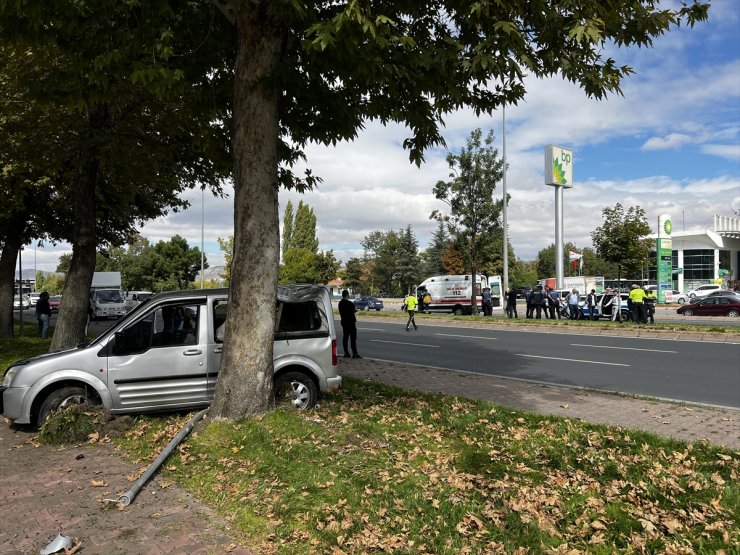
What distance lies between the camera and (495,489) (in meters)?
4.41

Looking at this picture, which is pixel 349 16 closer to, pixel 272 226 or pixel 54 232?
pixel 272 226

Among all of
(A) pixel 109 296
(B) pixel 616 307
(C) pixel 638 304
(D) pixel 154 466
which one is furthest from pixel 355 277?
(D) pixel 154 466

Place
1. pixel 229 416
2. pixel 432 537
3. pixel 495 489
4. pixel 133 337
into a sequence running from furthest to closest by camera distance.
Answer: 1. pixel 133 337
2. pixel 229 416
3. pixel 495 489
4. pixel 432 537

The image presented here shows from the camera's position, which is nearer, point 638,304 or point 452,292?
point 638,304

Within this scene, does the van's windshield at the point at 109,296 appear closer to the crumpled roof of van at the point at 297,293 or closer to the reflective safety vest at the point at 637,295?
the reflective safety vest at the point at 637,295

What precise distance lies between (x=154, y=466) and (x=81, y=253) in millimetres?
7763

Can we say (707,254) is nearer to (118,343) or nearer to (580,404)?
(580,404)

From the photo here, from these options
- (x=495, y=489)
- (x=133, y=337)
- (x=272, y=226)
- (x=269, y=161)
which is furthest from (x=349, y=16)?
(x=133, y=337)

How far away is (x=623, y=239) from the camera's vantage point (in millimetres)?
29188

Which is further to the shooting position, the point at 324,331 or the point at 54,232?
the point at 54,232

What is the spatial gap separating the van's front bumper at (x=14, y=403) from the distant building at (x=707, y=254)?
64882 millimetres

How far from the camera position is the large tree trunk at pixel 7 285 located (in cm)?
1944

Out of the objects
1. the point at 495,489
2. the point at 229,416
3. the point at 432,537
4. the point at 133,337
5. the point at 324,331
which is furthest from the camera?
the point at 324,331

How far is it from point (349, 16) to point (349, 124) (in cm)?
305
